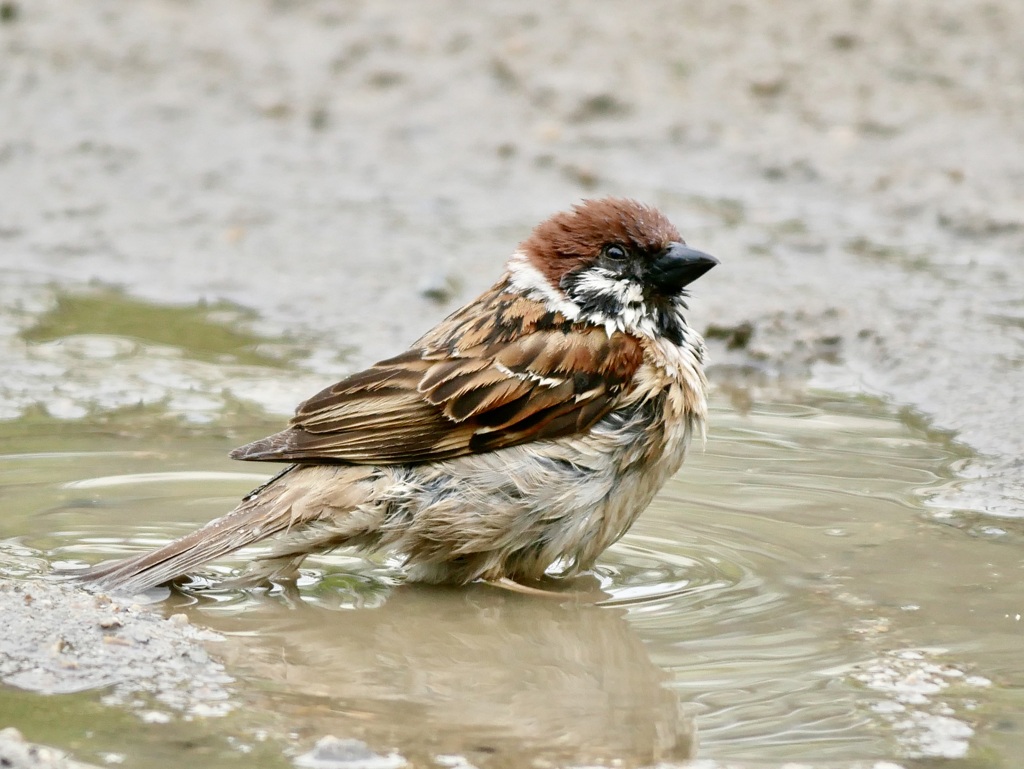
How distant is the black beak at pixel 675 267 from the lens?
5.12m

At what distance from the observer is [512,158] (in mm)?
9531

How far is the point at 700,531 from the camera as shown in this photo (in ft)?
17.0

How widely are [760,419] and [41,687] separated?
3401 millimetres

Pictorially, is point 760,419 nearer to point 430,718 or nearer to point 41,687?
point 430,718

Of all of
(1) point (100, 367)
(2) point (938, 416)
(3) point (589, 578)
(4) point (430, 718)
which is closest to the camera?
(4) point (430, 718)

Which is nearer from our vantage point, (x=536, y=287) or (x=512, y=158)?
(x=536, y=287)

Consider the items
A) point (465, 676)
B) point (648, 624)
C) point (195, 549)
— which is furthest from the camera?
point (195, 549)

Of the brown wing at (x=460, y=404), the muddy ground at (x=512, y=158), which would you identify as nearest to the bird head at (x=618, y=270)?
the brown wing at (x=460, y=404)

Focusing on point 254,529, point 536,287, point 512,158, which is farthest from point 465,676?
point 512,158

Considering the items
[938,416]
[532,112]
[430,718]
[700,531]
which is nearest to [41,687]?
[430,718]

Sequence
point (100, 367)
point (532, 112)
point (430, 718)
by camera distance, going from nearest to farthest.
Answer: point (430, 718)
point (100, 367)
point (532, 112)

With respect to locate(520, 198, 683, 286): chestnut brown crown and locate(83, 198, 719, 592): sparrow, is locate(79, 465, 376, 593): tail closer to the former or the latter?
locate(83, 198, 719, 592): sparrow

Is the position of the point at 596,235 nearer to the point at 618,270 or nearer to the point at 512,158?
the point at 618,270

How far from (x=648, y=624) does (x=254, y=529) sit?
1.22 m
